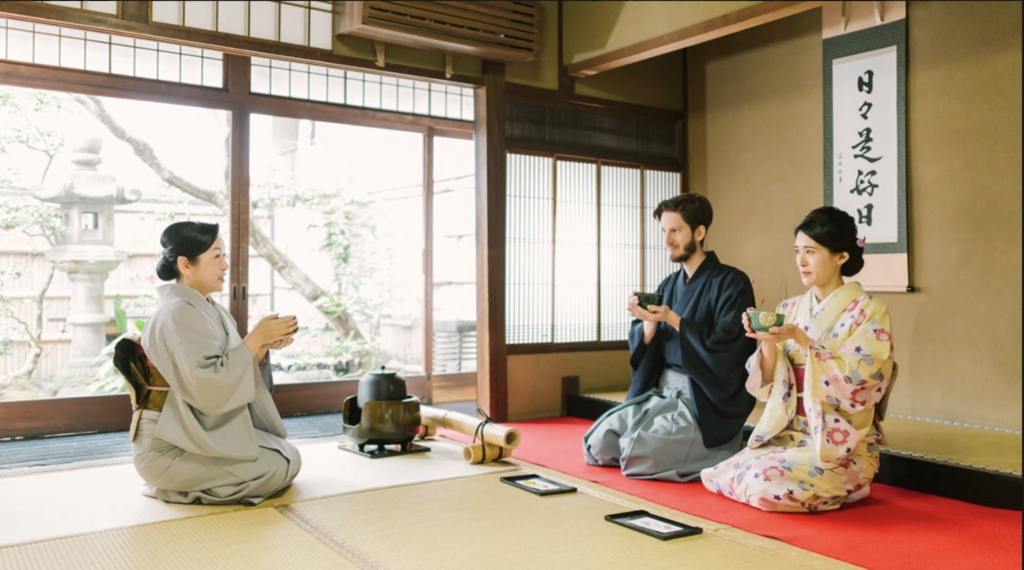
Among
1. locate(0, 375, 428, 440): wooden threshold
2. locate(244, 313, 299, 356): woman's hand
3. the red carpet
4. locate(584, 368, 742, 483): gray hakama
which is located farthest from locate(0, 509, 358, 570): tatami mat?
locate(0, 375, 428, 440): wooden threshold

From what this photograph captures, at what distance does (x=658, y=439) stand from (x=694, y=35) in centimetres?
229

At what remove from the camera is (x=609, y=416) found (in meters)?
4.09

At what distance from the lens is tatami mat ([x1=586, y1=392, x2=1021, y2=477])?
3.51 metres

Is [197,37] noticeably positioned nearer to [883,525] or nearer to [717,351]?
[717,351]

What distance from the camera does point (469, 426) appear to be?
13.5 feet

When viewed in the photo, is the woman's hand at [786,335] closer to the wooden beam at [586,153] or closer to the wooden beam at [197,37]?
the wooden beam at [586,153]

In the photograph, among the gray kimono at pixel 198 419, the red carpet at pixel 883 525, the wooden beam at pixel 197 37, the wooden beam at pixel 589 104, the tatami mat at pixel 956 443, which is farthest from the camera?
the wooden beam at pixel 589 104

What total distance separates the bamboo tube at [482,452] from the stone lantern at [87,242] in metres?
2.56

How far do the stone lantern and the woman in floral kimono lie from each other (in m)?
3.71

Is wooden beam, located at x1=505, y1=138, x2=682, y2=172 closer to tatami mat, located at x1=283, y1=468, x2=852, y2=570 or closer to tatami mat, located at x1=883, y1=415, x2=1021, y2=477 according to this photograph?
tatami mat, located at x1=883, y1=415, x2=1021, y2=477

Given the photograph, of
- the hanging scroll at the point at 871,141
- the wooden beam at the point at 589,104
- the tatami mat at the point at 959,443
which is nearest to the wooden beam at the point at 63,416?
the wooden beam at the point at 589,104

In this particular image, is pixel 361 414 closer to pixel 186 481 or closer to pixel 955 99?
pixel 186 481

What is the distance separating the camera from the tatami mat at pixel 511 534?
8.35 ft

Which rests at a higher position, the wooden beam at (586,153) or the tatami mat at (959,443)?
the wooden beam at (586,153)
